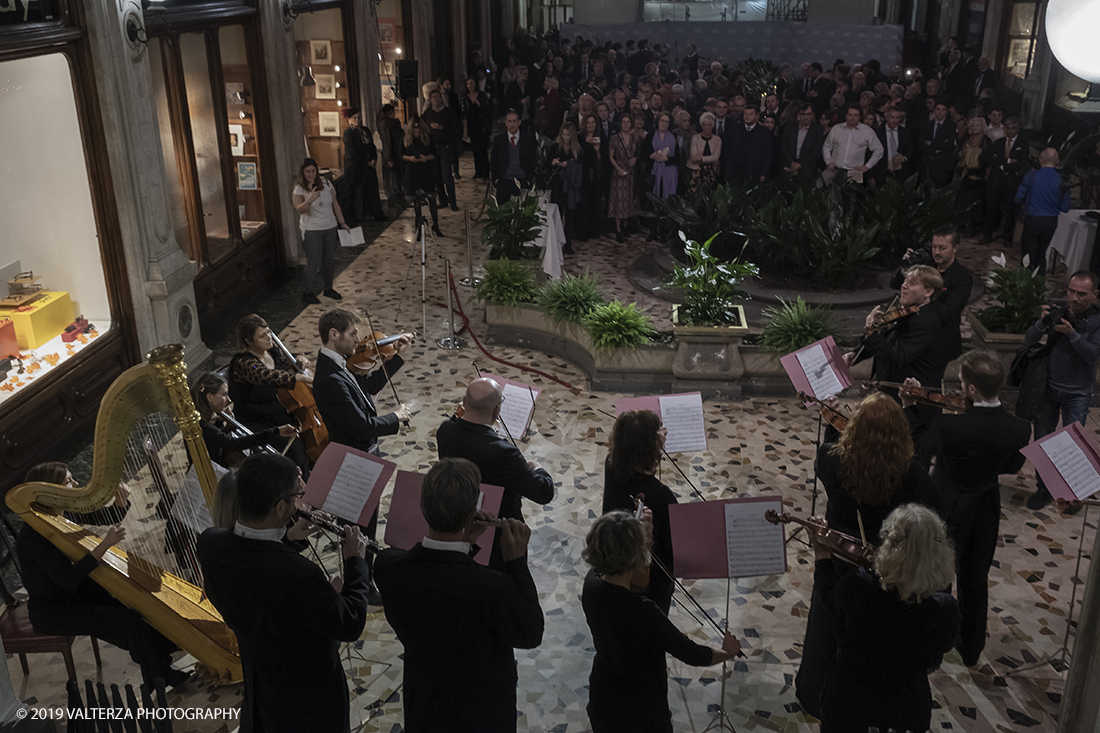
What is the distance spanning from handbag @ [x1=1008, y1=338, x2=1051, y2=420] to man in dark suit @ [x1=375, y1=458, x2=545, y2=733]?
4.39 m

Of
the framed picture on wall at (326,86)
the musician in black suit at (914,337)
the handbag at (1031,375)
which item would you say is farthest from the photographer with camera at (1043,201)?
the framed picture on wall at (326,86)

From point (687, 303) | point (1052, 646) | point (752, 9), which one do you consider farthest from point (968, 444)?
point (752, 9)

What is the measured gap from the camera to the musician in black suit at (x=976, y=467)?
14.9 ft

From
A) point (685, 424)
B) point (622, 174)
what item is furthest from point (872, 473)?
point (622, 174)

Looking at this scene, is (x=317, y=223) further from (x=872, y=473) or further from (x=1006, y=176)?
(x=1006, y=176)

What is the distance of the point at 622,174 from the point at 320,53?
466 centimetres

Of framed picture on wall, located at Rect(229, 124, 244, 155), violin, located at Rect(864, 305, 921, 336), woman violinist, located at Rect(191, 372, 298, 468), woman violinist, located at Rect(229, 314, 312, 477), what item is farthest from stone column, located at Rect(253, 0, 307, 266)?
violin, located at Rect(864, 305, 921, 336)

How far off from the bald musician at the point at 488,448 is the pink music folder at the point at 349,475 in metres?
0.35

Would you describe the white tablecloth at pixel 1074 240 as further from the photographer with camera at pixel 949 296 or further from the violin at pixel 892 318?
the violin at pixel 892 318

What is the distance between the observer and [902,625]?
324 cm

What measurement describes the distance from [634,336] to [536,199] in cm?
231

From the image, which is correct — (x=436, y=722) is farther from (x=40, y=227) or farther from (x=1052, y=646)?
(x=40, y=227)

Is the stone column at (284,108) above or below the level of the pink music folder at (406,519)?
above

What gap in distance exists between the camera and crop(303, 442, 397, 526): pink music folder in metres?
4.10
